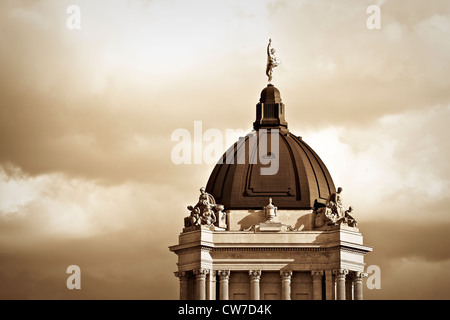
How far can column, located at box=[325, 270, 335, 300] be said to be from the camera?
180750 mm

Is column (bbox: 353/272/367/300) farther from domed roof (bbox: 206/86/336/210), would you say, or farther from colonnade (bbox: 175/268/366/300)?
domed roof (bbox: 206/86/336/210)

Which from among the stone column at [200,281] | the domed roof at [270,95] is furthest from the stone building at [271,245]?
the domed roof at [270,95]

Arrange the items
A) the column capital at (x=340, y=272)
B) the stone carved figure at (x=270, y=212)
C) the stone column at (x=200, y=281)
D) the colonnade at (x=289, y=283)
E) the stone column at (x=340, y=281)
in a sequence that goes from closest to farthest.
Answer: the stone column at (x=340, y=281)
the stone column at (x=200, y=281)
the column capital at (x=340, y=272)
the colonnade at (x=289, y=283)
the stone carved figure at (x=270, y=212)

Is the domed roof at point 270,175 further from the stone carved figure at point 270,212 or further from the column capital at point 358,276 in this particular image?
the column capital at point 358,276

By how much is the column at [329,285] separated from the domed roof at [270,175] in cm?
762

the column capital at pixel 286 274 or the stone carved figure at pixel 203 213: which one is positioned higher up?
the stone carved figure at pixel 203 213

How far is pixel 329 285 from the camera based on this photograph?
181 meters

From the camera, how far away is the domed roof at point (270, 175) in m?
187

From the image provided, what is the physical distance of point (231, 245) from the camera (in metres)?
183

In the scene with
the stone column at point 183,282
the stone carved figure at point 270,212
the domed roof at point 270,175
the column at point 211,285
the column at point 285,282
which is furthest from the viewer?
the domed roof at point 270,175

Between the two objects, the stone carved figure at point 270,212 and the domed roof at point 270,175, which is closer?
the stone carved figure at point 270,212

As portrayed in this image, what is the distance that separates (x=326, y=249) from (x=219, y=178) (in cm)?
1308
